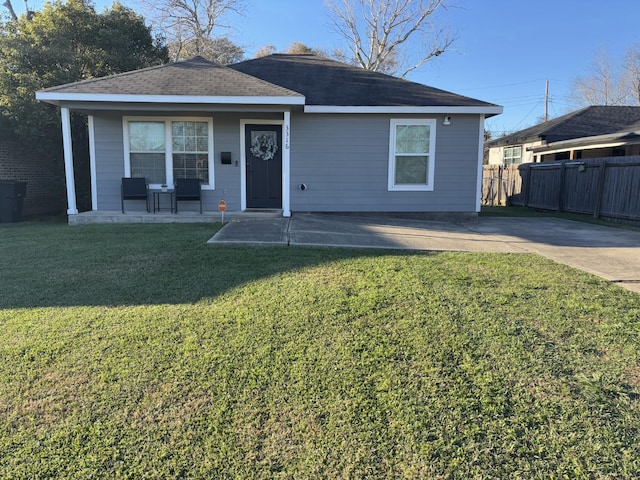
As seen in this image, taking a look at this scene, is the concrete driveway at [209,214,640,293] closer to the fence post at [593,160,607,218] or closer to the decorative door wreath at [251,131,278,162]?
the decorative door wreath at [251,131,278,162]

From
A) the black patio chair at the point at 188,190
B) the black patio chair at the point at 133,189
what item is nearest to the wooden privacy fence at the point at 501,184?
the black patio chair at the point at 188,190

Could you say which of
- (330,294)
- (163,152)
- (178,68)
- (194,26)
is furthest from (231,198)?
(194,26)

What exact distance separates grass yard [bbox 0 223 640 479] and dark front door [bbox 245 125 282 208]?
5.41m

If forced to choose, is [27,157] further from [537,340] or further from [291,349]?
[537,340]

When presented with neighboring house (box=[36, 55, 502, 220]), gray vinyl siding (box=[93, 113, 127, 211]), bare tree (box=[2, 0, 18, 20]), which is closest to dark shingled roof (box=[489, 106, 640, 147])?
neighboring house (box=[36, 55, 502, 220])

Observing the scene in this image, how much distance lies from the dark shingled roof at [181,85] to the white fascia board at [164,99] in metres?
0.08

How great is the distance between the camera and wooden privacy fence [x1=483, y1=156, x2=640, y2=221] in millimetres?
10820

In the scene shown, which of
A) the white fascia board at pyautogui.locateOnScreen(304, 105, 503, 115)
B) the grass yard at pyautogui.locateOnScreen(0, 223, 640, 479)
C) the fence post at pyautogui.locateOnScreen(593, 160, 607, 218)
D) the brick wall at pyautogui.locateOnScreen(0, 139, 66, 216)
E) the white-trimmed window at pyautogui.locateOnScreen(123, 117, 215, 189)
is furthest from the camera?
the brick wall at pyautogui.locateOnScreen(0, 139, 66, 216)

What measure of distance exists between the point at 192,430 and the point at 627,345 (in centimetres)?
302

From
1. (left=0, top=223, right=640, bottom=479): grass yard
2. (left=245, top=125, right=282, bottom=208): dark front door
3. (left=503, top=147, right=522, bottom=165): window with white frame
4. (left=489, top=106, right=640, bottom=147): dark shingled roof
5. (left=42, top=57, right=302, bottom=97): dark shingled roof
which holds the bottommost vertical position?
(left=0, top=223, right=640, bottom=479): grass yard

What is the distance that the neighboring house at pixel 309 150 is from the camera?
9.60 m

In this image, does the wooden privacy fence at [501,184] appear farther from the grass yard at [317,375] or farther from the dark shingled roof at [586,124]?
the grass yard at [317,375]

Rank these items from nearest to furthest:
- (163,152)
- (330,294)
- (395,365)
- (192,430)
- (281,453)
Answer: (281,453) → (192,430) → (395,365) → (330,294) → (163,152)

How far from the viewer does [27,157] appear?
13.0 m
